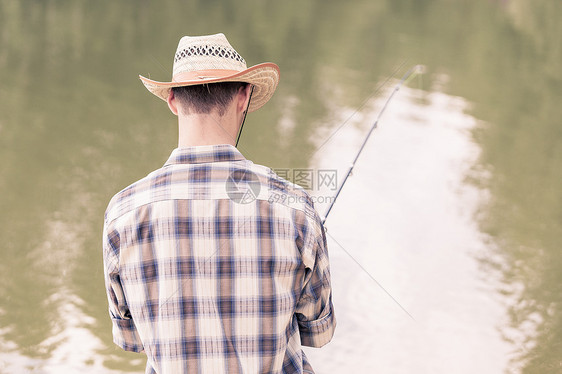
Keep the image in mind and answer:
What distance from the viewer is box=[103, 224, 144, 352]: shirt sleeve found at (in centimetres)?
91

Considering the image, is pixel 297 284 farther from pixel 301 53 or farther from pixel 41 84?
pixel 301 53

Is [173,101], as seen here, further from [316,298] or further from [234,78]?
[316,298]

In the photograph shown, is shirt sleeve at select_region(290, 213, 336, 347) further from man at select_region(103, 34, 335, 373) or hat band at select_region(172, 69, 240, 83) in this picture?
hat band at select_region(172, 69, 240, 83)

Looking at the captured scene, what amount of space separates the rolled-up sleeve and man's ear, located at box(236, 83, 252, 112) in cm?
25

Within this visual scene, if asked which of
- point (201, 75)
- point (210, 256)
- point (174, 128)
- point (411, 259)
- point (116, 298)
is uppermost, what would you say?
point (201, 75)

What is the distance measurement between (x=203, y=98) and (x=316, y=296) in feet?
1.24

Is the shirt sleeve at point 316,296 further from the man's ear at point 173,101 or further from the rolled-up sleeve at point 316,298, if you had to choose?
the man's ear at point 173,101

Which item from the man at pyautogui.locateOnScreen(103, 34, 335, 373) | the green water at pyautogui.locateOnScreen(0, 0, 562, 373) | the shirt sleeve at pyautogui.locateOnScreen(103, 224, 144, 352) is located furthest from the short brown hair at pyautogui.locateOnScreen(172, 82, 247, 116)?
the green water at pyautogui.locateOnScreen(0, 0, 562, 373)

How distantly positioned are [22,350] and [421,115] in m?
3.61

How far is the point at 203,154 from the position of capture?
0.91 metres

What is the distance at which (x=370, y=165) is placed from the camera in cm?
379

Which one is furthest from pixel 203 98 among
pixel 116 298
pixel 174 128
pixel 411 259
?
pixel 174 128

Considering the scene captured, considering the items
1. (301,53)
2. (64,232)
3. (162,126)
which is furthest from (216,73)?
(301,53)

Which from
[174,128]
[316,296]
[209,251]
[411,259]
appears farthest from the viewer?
[174,128]
